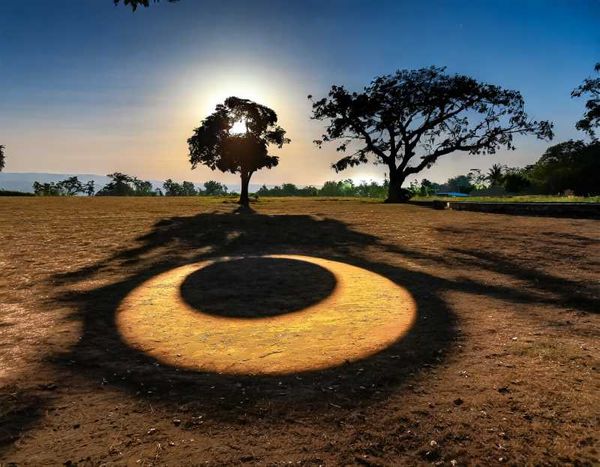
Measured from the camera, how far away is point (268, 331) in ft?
15.4

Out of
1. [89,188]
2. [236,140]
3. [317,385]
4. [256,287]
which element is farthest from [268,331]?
[89,188]

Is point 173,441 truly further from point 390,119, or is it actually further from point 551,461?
point 390,119

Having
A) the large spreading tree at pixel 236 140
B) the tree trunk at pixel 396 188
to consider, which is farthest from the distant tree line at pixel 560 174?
the large spreading tree at pixel 236 140

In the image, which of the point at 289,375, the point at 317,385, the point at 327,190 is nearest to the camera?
the point at 317,385

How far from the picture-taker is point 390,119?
110 ft

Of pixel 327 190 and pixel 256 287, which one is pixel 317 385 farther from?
pixel 327 190

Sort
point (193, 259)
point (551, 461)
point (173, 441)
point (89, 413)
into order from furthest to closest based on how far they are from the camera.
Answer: point (193, 259), point (89, 413), point (173, 441), point (551, 461)

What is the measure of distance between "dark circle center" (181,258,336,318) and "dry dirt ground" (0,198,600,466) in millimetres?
50

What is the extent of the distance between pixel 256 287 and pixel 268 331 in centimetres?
181

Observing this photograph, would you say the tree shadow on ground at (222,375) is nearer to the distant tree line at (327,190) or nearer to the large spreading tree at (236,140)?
the large spreading tree at (236,140)

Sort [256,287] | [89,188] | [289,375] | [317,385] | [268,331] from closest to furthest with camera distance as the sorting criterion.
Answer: [317,385] < [289,375] < [268,331] < [256,287] < [89,188]

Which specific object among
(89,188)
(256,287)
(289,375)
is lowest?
(289,375)

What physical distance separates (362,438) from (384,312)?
2.83 metres

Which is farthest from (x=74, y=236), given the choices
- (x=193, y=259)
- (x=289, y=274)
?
(x=289, y=274)
